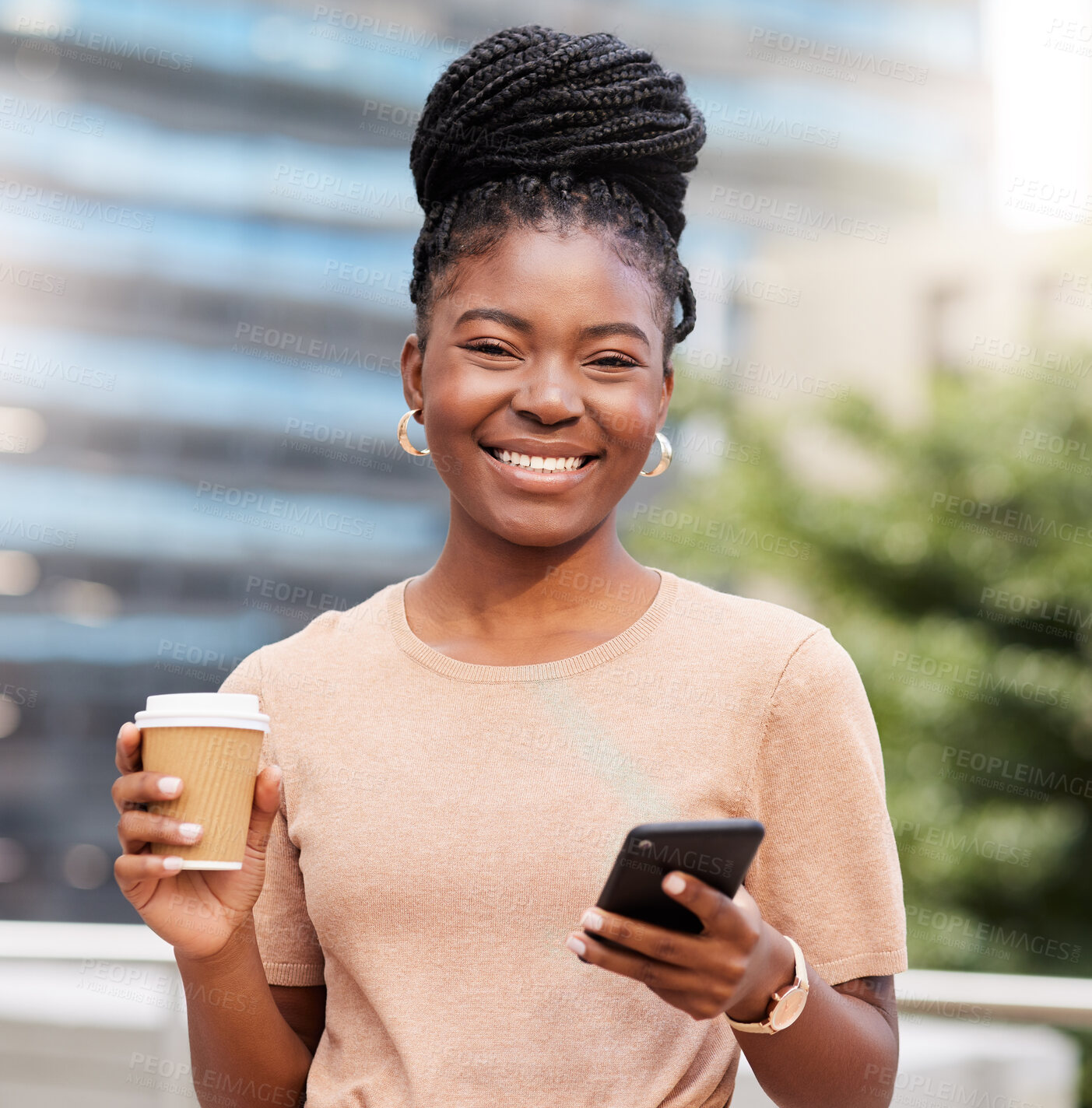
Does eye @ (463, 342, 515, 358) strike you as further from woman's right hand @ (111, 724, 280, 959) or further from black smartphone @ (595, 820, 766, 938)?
black smartphone @ (595, 820, 766, 938)

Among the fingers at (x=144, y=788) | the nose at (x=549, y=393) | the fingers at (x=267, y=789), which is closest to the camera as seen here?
the fingers at (x=144, y=788)

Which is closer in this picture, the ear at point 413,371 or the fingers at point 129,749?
the fingers at point 129,749

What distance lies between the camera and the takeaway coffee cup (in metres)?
1.44

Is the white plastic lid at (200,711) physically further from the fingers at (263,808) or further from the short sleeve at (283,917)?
the short sleeve at (283,917)

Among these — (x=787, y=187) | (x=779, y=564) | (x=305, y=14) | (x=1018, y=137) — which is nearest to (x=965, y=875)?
(x=779, y=564)

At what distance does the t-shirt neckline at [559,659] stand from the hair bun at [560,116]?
0.60m

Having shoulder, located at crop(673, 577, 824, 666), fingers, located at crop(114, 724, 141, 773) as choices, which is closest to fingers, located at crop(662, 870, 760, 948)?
shoulder, located at crop(673, 577, 824, 666)

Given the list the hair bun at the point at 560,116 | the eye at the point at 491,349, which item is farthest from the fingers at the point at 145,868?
the hair bun at the point at 560,116

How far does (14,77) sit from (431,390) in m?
12.3

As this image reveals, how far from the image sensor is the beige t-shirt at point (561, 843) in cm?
164

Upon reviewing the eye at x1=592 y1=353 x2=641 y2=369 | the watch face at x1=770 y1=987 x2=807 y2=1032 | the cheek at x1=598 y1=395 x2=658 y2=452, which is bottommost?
the watch face at x1=770 y1=987 x2=807 y2=1032

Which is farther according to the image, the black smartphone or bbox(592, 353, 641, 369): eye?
bbox(592, 353, 641, 369): eye

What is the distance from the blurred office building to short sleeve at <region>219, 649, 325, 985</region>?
32.6 feet

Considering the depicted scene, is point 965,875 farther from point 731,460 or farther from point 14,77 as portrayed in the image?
point 14,77
